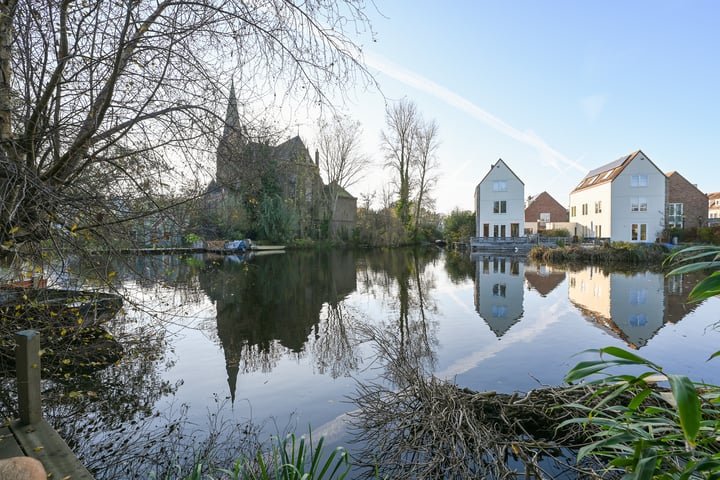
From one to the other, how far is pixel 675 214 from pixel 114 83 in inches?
1670

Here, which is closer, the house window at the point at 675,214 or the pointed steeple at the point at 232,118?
the pointed steeple at the point at 232,118

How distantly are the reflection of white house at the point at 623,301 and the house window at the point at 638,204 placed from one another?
1630 cm

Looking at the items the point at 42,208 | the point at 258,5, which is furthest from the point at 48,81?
the point at 258,5

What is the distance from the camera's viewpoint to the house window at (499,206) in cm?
3966

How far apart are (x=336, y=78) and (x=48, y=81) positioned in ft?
8.76

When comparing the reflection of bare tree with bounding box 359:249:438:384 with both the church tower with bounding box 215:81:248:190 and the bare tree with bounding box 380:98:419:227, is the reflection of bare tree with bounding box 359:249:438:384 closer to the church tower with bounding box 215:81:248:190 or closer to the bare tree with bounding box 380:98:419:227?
the church tower with bounding box 215:81:248:190

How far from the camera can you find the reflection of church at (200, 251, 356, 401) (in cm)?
802

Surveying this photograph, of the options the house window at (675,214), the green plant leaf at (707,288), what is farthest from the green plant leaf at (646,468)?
the house window at (675,214)

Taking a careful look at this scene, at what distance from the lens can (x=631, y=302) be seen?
13.0 m

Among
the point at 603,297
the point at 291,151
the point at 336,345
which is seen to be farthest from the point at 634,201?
the point at 291,151

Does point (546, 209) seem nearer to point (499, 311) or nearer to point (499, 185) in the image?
point (499, 185)

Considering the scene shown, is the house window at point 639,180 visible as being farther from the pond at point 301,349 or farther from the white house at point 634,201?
the pond at point 301,349

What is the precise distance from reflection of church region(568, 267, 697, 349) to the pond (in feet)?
0.24

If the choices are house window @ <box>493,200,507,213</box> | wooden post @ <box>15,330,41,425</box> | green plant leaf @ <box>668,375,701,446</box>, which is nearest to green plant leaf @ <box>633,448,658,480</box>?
green plant leaf @ <box>668,375,701,446</box>
